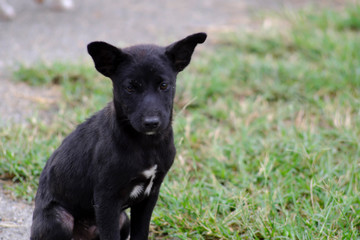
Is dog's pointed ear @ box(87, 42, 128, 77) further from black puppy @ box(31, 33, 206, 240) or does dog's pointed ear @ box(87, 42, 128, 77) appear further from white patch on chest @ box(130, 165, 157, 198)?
white patch on chest @ box(130, 165, 157, 198)

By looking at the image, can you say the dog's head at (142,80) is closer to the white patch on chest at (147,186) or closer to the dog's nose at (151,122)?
the dog's nose at (151,122)

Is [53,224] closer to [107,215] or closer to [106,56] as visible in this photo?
[107,215]

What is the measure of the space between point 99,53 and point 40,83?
3.10 m

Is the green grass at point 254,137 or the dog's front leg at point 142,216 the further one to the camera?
the green grass at point 254,137

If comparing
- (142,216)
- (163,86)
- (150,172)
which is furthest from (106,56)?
(142,216)

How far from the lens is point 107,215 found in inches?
116

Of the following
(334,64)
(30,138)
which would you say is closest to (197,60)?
(334,64)

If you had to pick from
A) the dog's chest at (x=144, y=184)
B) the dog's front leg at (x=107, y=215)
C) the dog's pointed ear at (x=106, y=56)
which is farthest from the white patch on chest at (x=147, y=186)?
the dog's pointed ear at (x=106, y=56)

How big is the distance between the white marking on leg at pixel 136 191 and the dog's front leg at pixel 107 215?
96mm

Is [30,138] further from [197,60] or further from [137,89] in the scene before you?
[197,60]

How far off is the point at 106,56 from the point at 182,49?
17.6 inches

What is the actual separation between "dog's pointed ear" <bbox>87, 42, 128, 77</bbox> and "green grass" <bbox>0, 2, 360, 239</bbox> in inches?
50.0

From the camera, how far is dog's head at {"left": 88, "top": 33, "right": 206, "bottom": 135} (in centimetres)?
289

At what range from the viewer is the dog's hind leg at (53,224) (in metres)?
3.04
